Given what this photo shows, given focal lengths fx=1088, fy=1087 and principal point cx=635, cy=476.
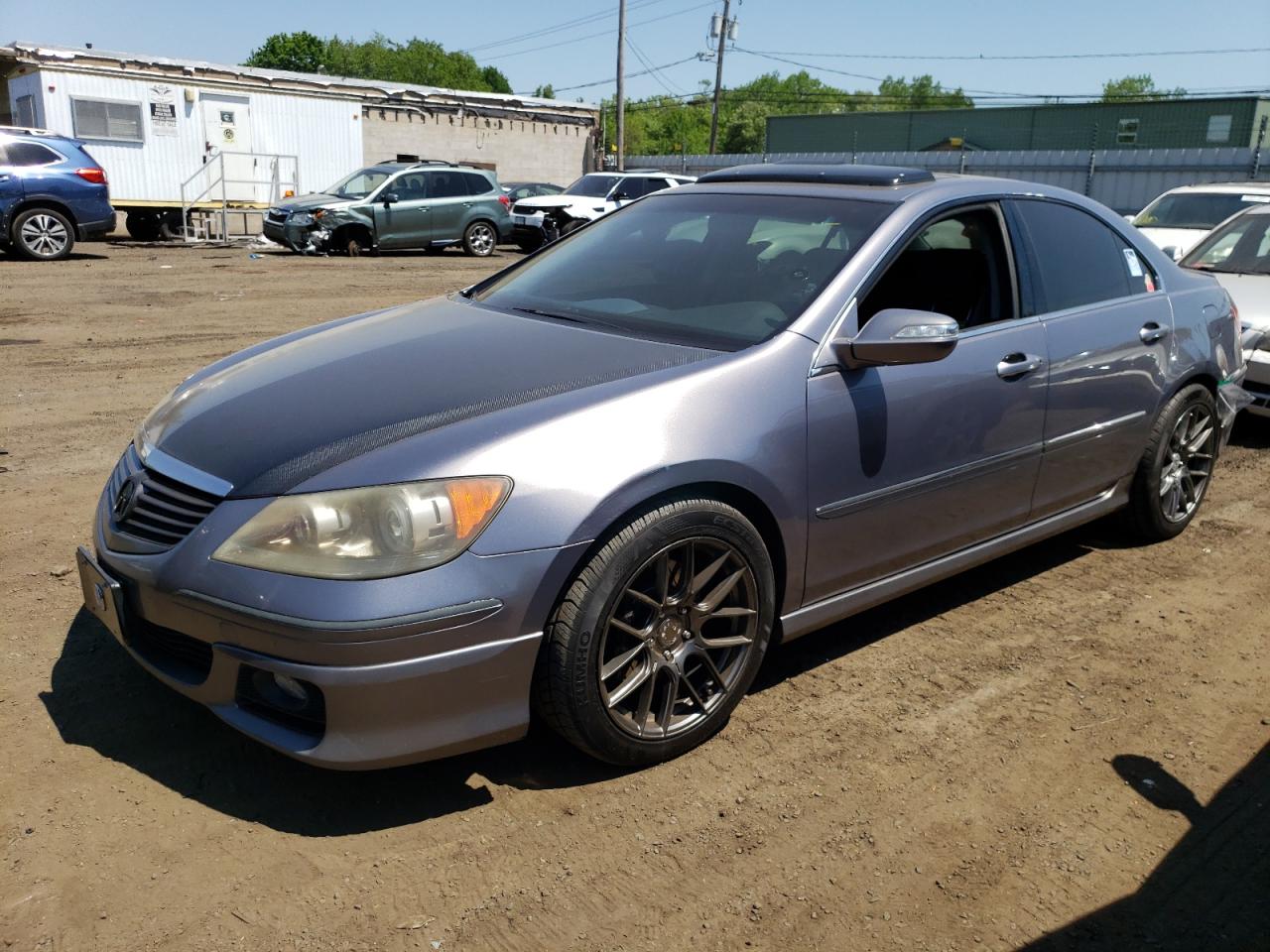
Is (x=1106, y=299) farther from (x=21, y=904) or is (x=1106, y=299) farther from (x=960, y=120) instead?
(x=960, y=120)

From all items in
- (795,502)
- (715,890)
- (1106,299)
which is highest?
(1106,299)

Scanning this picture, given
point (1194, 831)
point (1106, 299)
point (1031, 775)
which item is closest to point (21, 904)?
point (1031, 775)

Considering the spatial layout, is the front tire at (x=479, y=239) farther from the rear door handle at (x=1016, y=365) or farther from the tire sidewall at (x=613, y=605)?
the tire sidewall at (x=613, y=605)

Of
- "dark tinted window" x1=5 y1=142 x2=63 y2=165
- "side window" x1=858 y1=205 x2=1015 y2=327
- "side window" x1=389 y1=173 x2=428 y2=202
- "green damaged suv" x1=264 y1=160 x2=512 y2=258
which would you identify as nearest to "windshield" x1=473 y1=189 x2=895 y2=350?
"side window" x1=858 y1=205 x2=1015 y2=327

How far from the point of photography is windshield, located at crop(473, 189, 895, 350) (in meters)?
3.47

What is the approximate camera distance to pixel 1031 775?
10.3 ft

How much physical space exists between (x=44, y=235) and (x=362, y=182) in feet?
19.0

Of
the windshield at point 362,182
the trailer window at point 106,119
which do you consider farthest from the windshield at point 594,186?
the trailer window at point 106,119

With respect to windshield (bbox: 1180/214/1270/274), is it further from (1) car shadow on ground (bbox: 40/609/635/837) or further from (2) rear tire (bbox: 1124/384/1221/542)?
(1) car shadow on ground (bbox: 40/609/635/837)

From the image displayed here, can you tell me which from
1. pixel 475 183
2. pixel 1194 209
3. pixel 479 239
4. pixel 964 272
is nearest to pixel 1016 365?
pixel 964 272

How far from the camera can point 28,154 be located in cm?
1516

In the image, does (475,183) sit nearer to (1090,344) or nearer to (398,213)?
(398,213)

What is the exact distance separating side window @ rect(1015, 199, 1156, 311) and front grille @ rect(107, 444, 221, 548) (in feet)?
10.0

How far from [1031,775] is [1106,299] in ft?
7.09
